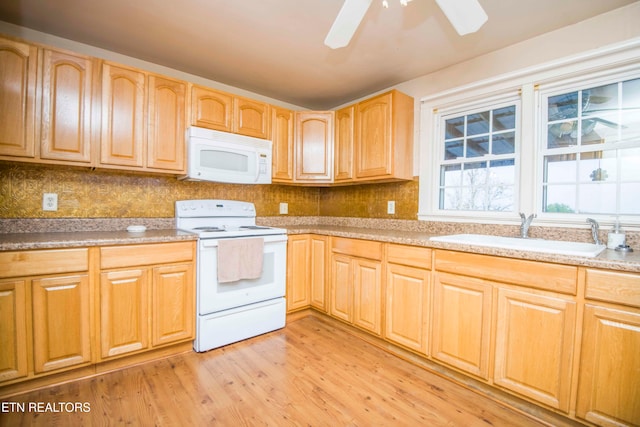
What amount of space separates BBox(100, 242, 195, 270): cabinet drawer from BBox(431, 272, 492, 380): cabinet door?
1770mm

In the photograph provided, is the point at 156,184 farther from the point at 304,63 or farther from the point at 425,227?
the point at 425,227

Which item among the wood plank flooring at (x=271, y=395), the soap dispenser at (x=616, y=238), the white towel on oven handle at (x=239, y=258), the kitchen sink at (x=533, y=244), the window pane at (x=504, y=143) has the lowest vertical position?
the wood plank flooring at (x=271, y=395)

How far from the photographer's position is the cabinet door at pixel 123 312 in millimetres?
1835

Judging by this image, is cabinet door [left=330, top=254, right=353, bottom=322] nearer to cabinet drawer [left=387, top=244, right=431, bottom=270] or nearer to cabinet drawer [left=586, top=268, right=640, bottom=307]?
cabinet drawer [left=387, top=244, right=431, bottom=270]

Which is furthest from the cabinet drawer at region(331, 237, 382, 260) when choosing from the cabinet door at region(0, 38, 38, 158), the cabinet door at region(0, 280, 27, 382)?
the cabinet door at region(0, 38, 38, 158)

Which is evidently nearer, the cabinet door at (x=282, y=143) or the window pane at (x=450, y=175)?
the window pane at (x=450, y=175)

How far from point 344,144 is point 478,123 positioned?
1.21 metres

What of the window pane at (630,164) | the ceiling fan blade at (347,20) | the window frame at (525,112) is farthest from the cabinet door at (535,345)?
the ceiling fan blade at (347,20)

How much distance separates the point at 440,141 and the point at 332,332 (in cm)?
196

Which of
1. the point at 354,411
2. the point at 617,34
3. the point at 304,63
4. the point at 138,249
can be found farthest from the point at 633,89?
the point at 138,249

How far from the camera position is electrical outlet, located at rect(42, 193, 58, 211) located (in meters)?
2.07

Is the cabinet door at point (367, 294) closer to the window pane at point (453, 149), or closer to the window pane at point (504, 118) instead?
the window pane at point (453, 149)

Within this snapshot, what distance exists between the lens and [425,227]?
262cm

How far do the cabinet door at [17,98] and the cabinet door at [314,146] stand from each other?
6.60 ft
